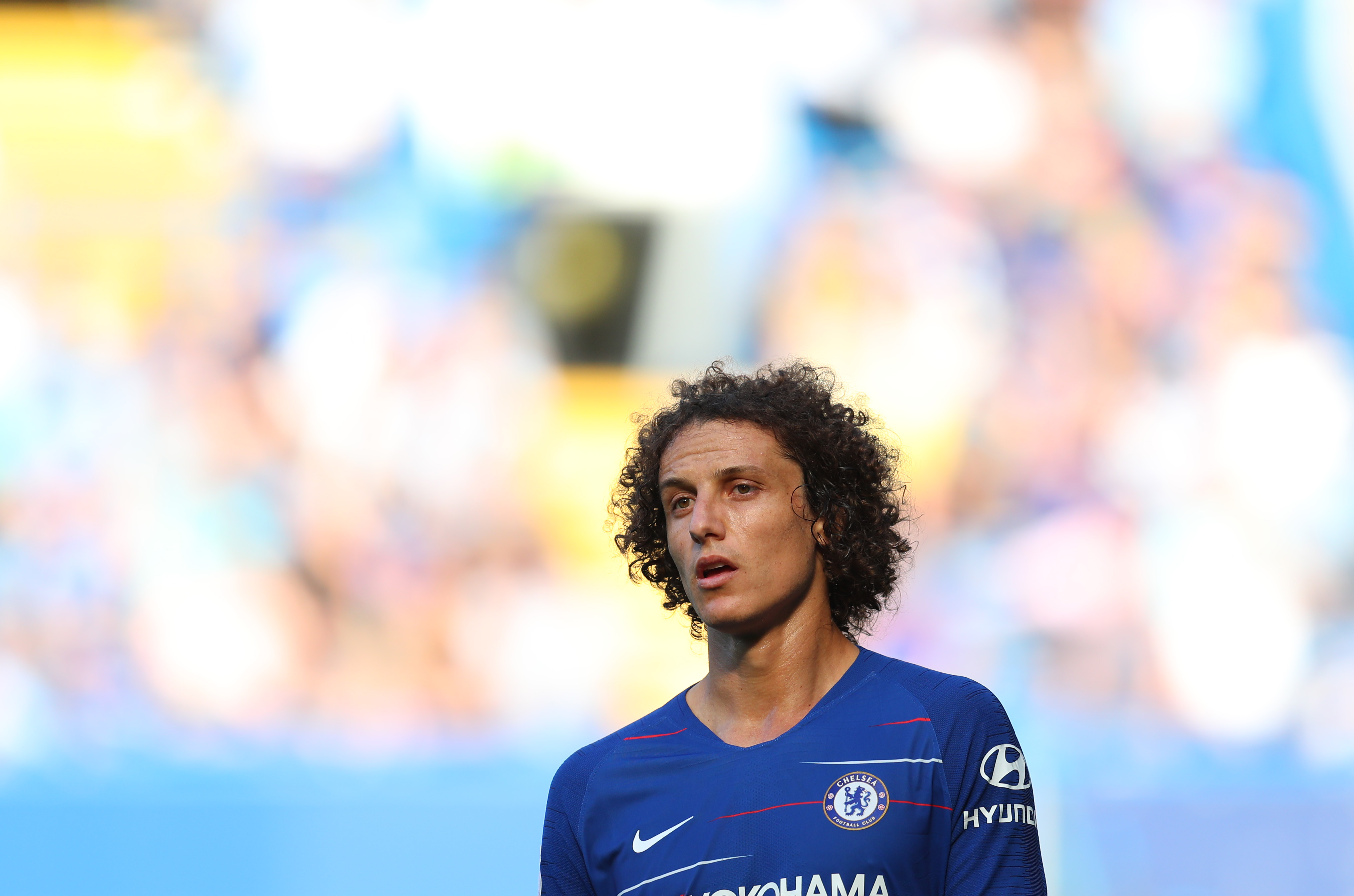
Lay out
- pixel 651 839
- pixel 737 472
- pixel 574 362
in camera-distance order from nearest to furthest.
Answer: pixel 651 839
pixel 737 472
pixel 574 362

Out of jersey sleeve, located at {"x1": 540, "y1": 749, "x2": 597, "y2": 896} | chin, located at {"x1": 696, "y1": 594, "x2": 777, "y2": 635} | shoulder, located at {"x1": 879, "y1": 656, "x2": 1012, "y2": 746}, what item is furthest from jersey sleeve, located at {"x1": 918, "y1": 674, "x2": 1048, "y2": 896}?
jersey sleeve, located at {"x1": 540, "y1": 749, "x2": 597, "y2": 896}

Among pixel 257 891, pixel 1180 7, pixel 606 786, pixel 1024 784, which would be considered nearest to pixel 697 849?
pixel 606 786

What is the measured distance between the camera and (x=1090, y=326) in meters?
5.93

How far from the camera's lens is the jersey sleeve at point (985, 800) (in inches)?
79.1

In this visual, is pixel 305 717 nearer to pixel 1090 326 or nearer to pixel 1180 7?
pixel 1090 326

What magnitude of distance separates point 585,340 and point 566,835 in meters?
4.05

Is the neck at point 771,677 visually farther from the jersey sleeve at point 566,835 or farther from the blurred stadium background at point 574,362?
the blurred stadium background at point 574,362

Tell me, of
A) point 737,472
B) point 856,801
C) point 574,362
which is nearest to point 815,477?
point 737,472

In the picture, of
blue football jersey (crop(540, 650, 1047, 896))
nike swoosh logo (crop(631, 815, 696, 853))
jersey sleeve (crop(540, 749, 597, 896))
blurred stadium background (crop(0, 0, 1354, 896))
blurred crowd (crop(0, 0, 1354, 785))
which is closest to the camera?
blue football jersey (crop(540, 650, 1047, 896))

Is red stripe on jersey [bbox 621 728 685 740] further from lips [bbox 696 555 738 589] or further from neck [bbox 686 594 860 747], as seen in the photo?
lips [bbox 696 555 738 589]

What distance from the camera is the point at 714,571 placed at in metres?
2.19

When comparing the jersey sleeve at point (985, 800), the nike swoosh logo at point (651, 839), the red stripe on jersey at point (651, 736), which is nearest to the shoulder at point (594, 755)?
the red stripe on jersey at point (651, 736)

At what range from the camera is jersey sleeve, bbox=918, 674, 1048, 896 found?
2.01 meters

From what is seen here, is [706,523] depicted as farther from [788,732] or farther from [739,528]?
[788,732]
